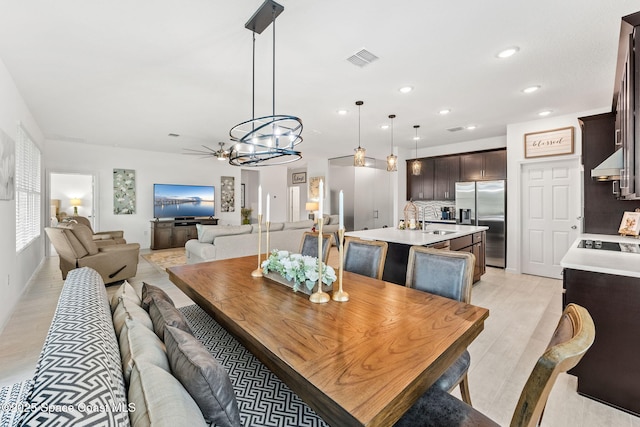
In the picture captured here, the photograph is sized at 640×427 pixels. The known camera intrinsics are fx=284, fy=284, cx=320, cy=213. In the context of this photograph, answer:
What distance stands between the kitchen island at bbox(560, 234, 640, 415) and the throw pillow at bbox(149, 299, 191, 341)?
7.95ft

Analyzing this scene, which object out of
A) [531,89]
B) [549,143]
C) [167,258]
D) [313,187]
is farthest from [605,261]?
[313,187]

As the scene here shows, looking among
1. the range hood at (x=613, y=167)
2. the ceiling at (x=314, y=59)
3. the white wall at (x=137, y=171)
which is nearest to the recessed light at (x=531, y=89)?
the ceiling at (x=314, y=59)

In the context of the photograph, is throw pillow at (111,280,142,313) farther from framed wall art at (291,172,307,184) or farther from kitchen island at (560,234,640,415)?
framed wall art at (291,172,307,184)

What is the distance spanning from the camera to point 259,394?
3.95 ft

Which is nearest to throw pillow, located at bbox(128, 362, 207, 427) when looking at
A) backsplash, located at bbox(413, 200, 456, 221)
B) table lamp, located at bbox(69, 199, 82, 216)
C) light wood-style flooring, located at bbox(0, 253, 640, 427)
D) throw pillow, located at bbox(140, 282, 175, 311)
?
throw pillow, located at bbox(140, 282, 175, 311)

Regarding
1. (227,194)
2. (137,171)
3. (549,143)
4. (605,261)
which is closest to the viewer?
(605,261)

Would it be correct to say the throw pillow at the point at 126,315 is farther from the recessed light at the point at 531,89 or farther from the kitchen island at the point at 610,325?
the recessed light at the point at 531,89

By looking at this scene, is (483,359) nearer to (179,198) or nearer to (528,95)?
(528,95)

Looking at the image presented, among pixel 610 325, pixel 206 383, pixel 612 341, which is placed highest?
pixel 206 383

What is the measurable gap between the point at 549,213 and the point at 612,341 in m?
3.63

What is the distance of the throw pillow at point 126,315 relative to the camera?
1.17m

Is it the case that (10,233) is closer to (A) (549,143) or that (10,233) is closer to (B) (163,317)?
(B) (163,317)

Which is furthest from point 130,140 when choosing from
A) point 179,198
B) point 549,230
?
point 549,230

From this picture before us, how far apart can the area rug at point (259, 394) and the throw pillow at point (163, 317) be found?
35 centimetres
